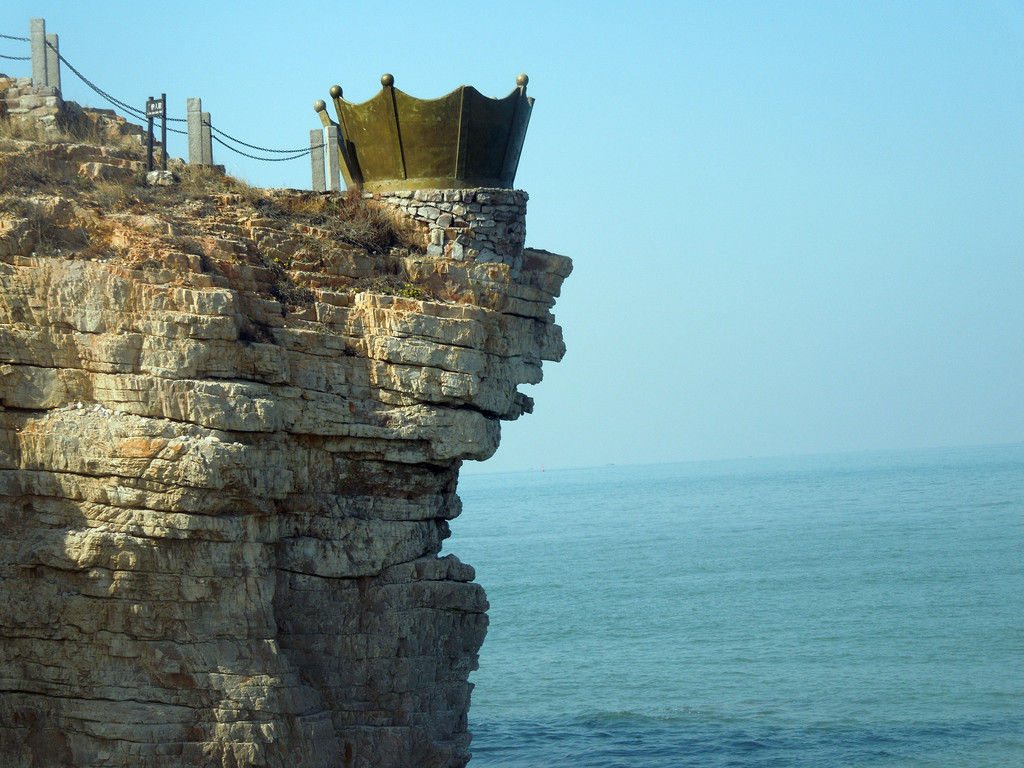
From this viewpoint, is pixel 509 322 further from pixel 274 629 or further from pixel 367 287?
pixel 274 629

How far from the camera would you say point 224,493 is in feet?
36.6

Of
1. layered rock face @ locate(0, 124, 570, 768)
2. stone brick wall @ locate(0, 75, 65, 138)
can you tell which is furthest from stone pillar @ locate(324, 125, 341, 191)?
stone brick wall @ locate(0, 75, 65, 138)

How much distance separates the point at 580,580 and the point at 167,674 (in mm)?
32058

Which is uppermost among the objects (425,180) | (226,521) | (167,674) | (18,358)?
(425,180)

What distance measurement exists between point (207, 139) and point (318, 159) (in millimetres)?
1742

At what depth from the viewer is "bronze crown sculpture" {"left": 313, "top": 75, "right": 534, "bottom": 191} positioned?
13188 mm

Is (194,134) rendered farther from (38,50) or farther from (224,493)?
(224,493)

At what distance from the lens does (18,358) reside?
441 inches

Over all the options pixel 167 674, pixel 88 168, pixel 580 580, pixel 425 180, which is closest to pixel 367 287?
pixel 425 180

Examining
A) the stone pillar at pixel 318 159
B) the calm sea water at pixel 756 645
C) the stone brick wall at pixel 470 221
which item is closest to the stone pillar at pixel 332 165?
the stone pillar at pixel 318 159

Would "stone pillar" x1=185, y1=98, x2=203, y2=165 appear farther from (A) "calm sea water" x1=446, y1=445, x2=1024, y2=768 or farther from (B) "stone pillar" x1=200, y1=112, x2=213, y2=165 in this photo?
(A) "calm sea water" x1=446, y1=445, x2=1024, y2=768

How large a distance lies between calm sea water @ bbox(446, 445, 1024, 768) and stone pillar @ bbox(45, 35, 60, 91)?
13.1 m

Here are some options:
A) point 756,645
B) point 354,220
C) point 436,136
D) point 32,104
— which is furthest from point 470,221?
point 756,645

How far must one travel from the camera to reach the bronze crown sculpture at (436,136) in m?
13.2
